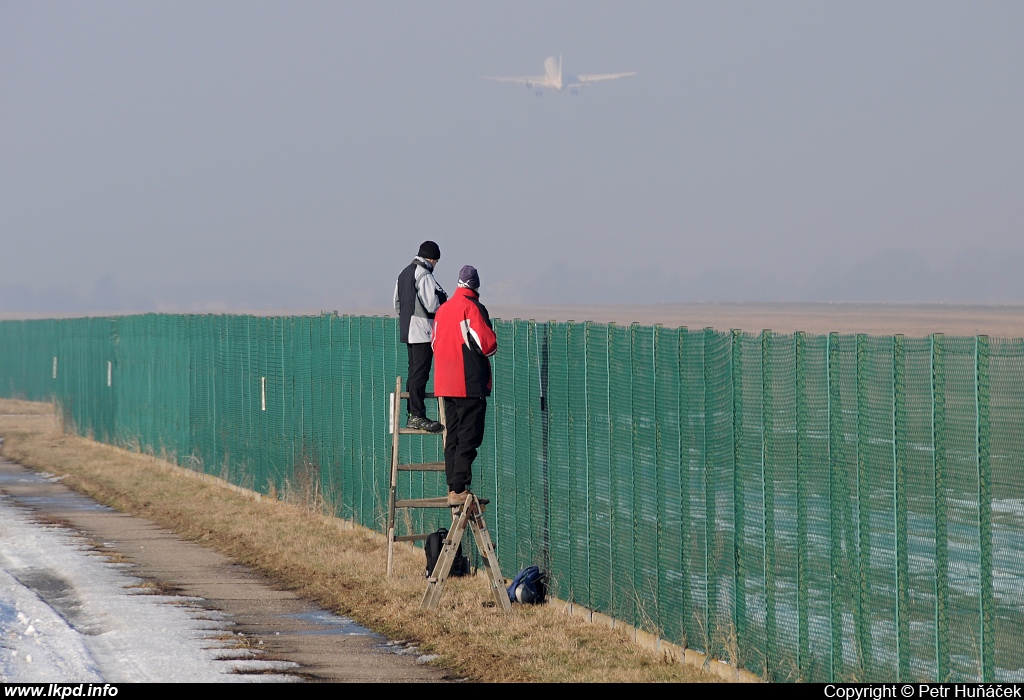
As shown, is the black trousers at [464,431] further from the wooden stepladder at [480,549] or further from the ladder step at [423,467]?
the ladder step at [423,467]

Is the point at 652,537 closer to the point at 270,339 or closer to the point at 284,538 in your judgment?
the point at 284,538

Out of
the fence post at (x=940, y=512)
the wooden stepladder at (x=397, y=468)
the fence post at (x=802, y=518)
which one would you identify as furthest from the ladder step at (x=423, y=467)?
the fence post at (x=940, y=512)

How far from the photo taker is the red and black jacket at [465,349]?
33.9 feet

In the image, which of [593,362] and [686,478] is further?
[593,362]

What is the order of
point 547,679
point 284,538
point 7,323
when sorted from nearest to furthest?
point 547,679
point 284,538
point 7,323

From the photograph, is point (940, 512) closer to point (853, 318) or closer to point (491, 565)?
point (491, 565)

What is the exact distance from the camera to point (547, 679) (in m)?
8.73

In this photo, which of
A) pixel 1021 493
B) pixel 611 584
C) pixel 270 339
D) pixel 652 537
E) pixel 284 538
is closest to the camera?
pixel 1021 493

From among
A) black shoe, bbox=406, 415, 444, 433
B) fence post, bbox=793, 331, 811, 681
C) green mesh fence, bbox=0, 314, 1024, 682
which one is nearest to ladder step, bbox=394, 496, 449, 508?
black shoe, bbox=406, 415, 444, 433

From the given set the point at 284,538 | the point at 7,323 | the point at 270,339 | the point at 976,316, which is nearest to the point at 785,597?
the point at 284,538

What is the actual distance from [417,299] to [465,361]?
5.68ft

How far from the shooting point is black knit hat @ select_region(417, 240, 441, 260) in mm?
11844

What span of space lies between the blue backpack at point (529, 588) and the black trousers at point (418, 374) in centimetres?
198

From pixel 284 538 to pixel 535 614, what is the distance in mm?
5295
